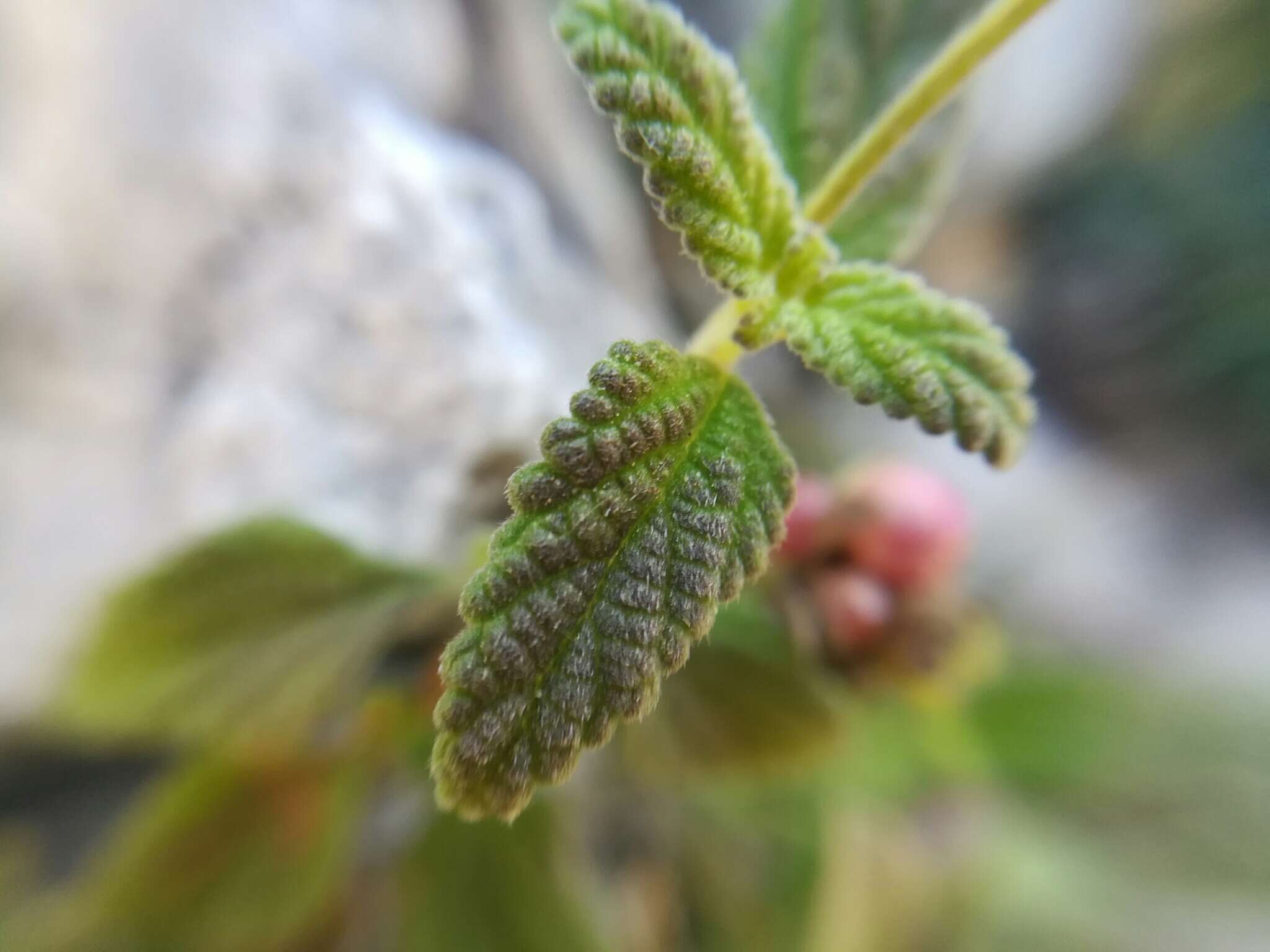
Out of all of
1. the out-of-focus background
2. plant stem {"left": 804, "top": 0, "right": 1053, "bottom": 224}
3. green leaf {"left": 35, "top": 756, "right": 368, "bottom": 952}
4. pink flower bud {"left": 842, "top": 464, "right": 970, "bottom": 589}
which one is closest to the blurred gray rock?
the out-of-focus background

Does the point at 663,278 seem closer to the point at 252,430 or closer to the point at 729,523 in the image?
the point at 252,430

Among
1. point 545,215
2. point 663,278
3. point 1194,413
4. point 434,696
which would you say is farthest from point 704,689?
point 1194,413

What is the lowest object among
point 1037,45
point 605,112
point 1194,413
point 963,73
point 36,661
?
point 36,661

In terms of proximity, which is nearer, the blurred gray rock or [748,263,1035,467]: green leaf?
[748,263,1035,467]: green leaf

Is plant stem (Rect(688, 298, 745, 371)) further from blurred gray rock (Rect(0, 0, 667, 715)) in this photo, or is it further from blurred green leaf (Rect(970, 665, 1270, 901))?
blurred green leaf (Rect(970, 665, 1270, 901))

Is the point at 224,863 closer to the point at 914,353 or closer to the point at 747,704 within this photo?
the point at 747,704

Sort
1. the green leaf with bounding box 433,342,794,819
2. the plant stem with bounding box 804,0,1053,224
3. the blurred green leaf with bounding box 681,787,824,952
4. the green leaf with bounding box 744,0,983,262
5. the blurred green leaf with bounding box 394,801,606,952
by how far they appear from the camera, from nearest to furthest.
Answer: the green leaf with bounding box 433,342,794,819
the plant stem with bounding box 804,0,1053,224
the green leaf with bounding box 744,0,983,262
the blurred green leaf with bounding box 394,801,606,952
the blurred green leaf with bounding box 681,787,824,952

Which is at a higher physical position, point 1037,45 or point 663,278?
point 1037,45
